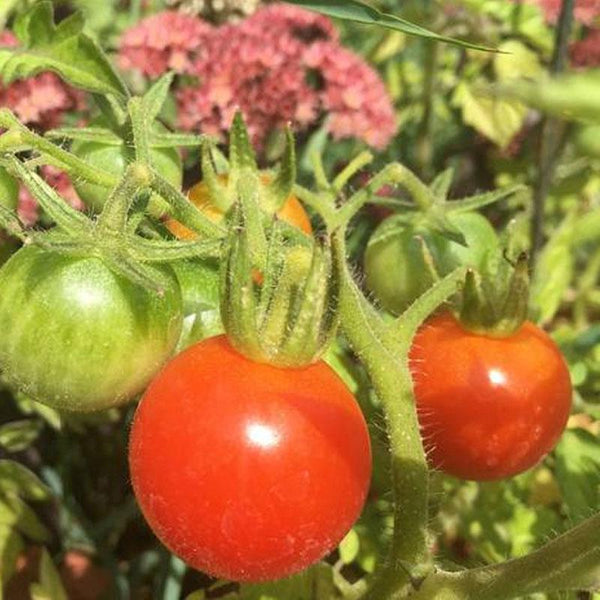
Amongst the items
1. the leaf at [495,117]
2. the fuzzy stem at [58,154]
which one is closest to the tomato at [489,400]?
the fuzzy stem at [58,154]

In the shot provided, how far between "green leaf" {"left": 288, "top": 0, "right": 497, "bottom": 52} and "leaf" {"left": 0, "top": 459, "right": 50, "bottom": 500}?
2.27ft

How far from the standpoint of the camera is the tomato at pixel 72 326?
0.83 meters

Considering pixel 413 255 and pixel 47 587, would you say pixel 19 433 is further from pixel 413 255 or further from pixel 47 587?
pixel 413 255

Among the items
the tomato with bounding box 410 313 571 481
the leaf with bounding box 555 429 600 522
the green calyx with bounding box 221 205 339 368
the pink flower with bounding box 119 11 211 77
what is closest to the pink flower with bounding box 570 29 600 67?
the pink flower with bounding box 119 11 211 77

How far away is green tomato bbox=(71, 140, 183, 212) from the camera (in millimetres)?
1066

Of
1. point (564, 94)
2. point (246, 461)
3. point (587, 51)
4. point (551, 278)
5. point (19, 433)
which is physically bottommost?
point (19, 433)

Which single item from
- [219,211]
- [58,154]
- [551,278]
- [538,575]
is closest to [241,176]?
[219,211]

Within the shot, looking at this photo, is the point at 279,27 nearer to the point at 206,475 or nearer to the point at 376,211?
the point at 376,211

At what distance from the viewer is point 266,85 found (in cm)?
161

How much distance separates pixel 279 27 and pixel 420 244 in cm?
66

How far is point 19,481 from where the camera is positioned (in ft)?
4.39

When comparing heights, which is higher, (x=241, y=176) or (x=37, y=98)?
(x=241, y=176)

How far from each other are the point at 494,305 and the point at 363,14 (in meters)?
0.31

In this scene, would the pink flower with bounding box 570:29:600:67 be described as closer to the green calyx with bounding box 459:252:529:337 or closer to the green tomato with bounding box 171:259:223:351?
the green calyx with bounding box 459:252:529:337
